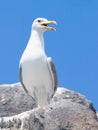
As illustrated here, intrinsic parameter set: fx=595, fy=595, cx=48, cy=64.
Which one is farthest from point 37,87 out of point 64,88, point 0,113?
point 64,88

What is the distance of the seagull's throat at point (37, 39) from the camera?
688 inches

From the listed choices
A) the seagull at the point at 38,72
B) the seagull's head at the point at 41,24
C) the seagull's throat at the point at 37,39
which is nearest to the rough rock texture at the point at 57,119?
the seagull at the point at 38,72

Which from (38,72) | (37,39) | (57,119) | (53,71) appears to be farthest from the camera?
(37,39)

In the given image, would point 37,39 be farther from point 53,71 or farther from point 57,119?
point 57,119

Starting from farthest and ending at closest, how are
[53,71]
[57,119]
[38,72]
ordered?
[53,71] → [38,72] → [57,119]

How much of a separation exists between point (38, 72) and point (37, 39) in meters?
1.18

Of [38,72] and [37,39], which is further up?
[37,39]

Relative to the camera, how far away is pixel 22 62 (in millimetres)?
17000

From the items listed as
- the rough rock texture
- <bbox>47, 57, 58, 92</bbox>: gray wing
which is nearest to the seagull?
<bbox>47, 57, 58, 92</bbox>: gray wing

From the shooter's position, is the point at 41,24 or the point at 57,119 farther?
the point at 41,24

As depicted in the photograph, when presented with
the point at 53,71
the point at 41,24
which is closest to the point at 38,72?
the point at 53,71

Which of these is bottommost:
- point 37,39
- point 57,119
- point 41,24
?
point 57,119

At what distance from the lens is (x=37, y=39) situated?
58.2ft

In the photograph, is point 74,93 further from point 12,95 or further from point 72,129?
point 72,129
